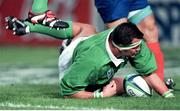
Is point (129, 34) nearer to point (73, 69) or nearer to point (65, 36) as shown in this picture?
point (73, 69)

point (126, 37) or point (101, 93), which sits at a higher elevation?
point (126, 37)

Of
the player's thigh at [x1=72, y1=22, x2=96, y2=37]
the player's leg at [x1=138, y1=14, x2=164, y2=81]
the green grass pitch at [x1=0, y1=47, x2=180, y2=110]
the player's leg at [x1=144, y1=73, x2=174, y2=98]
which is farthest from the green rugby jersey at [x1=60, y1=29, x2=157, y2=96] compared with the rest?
the player's leg at [x1=138, y1=14, x2=164, y2=81]

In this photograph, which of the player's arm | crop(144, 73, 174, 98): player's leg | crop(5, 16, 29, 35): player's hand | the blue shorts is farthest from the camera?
the blue shorts

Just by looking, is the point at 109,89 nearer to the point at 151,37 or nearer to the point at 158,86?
the point at 158,86

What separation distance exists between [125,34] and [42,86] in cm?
296

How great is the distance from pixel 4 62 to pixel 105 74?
7703 millimetres

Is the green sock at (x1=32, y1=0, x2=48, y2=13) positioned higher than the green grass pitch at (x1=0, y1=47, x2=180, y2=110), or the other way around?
the green sock at (x1=32, y1=0, x2=48, y2=13)

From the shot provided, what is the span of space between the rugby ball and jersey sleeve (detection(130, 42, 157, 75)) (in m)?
0.16

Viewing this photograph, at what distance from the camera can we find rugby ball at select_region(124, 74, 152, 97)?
28.5 feet

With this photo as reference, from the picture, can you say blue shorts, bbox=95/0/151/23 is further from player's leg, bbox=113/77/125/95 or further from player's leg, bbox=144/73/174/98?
player's leg, bbox=144/73/174/98

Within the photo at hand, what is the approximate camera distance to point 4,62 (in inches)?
625

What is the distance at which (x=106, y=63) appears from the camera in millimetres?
8258

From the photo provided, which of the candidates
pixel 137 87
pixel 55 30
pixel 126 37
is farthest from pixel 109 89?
pixel 55 30

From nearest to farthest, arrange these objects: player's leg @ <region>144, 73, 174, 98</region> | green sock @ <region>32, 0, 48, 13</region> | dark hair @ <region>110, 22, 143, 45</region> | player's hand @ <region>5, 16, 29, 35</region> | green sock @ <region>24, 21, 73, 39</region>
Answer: dark hair @ <region>110, 22, 143, 45</region>, player's leg @ <region>144, 73, 174, 98</region>, green sock @ <region>32, 0, 48, 13</region>, player's hand @ <region>5, 16, 29, 35</region>, green sock @ <region>24, 21, 73, 39</region>
